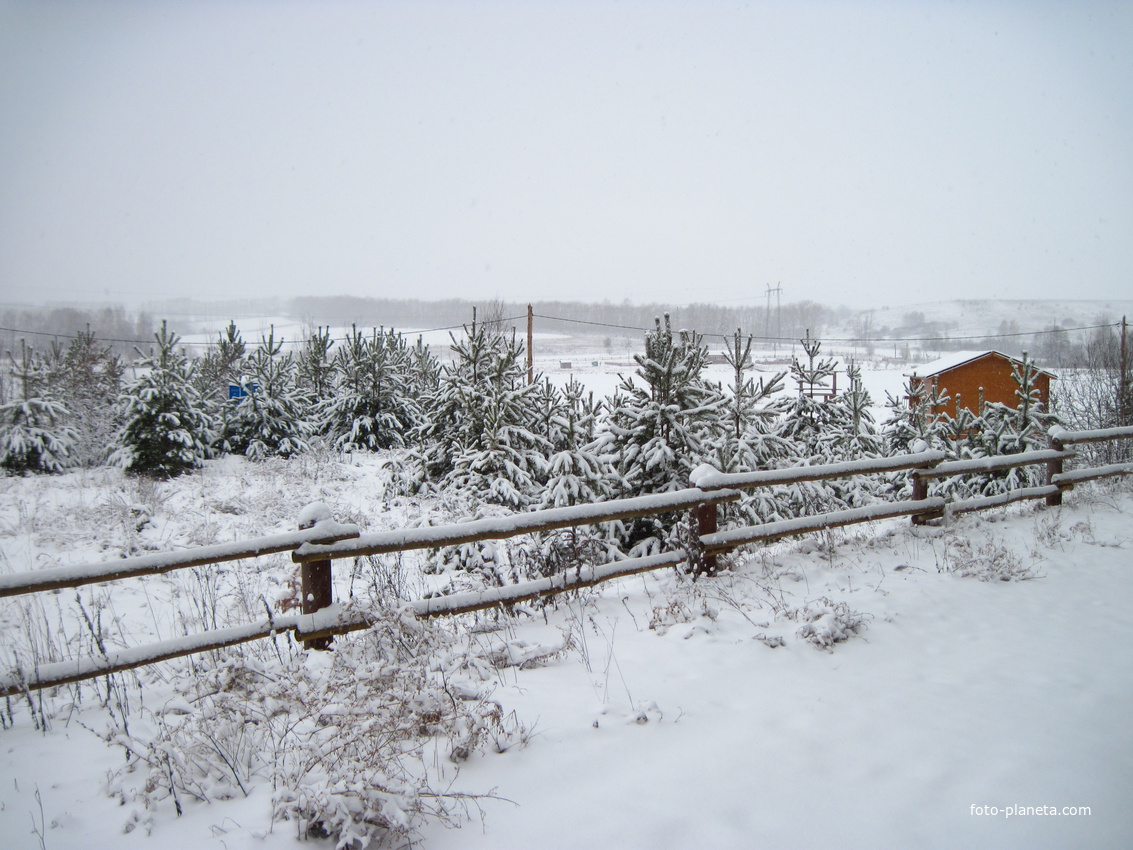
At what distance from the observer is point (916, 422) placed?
13.9 meters

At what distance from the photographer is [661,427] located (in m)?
8.27

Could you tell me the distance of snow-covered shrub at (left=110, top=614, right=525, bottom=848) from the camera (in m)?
2.58

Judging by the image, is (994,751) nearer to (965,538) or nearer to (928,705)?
(928,705)

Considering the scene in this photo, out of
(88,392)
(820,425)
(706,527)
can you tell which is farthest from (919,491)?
(88,392)

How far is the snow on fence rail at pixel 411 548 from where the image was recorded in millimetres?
3637

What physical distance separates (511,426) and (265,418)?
38.9 feet

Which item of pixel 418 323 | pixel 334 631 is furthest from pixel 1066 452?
pixel 418 323

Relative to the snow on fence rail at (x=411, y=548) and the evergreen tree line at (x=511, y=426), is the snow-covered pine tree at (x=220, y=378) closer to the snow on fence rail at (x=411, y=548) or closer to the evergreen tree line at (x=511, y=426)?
the evergreen tree line at (x=511, y=426)

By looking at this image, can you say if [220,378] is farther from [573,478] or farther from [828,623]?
[828,623]

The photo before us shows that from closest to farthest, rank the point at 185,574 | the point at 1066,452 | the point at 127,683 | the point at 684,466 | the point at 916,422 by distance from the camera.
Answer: the point at 127,683, the point at 684,466, the point at 1066,452, the point at 185,574, the point at 916,422

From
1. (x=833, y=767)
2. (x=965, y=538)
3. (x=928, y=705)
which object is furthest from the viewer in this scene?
(x=965, y=538)

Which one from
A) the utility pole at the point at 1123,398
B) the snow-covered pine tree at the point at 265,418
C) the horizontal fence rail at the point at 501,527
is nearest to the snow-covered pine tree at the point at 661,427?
the horizontal fence rail at the point at 501,527

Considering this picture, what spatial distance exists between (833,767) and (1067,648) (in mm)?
2672

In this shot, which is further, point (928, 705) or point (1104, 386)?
point (1104, 386)
